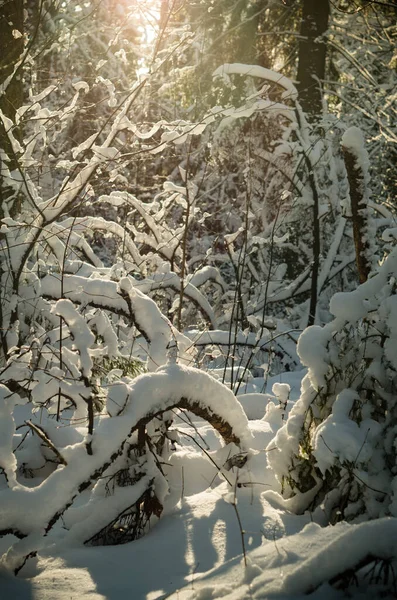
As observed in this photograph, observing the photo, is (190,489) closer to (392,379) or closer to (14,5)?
(392,379)

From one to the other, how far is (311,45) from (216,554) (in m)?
9.57

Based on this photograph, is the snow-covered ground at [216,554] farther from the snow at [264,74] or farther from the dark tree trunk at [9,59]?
the snow at [264,74]

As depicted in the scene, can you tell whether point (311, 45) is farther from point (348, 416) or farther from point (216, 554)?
point (216, 554)

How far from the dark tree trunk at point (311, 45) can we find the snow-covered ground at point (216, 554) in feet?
27.5

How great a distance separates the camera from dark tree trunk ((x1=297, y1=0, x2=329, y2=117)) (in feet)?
32.4

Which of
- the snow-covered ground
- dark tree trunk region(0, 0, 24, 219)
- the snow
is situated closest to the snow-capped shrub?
the snow-covered ground

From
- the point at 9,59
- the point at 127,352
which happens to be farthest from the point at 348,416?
the point at 9,59

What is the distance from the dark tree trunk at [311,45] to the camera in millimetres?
9867

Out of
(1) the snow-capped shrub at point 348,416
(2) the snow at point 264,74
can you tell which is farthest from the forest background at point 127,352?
(2) the snow at point 264,74

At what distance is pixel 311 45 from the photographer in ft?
32.7

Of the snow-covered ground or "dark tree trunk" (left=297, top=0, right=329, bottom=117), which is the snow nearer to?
"dark tree trunk" (left=297, top=0, right=329, bottom=117)

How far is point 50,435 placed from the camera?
3035mm

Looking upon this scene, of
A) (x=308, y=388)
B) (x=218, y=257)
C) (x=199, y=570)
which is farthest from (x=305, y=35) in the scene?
(x=199, y=570)

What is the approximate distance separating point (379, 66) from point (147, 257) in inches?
317
